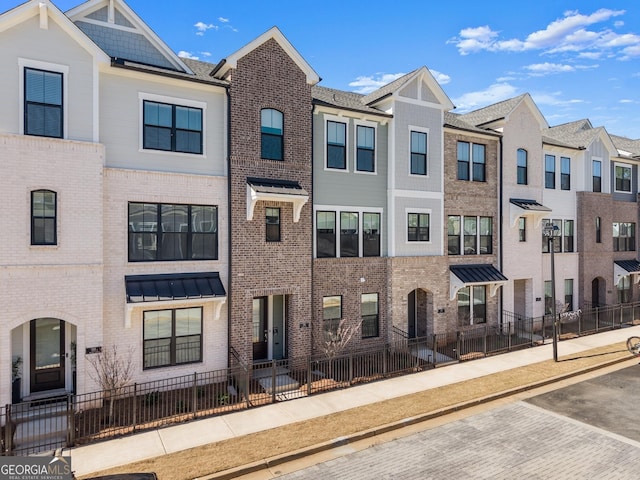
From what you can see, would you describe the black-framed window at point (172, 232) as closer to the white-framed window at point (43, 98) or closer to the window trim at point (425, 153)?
the white-framed window at point (43, 98)

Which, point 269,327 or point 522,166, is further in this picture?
point 522,166

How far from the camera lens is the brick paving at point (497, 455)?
8.34m

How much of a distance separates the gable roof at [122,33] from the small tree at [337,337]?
10.9 meters

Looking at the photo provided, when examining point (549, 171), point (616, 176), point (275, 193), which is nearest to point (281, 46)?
point (275, 193)

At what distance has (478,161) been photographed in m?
19.9

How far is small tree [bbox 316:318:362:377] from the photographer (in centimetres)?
1501

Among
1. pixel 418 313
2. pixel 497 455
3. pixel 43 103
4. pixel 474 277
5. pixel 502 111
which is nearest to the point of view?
pixel 497 455

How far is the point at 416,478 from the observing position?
26.9 ft

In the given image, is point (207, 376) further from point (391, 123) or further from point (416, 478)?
point (391, 123)

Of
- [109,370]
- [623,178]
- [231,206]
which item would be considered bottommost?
[109,370]

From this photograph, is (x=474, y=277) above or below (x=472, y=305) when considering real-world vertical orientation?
above

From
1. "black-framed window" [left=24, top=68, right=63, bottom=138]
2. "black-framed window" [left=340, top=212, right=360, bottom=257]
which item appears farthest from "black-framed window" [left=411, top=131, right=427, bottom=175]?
"black-framed window" [left=24, top=68, right=63, bottom=138]

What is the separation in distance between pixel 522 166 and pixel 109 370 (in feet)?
67.9
